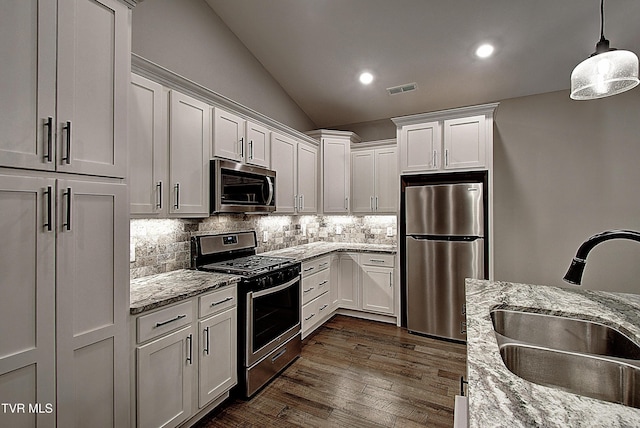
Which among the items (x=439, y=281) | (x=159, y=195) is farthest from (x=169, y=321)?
(x=439, y=281)

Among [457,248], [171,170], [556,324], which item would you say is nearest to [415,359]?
[457,248]

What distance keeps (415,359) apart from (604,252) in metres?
2.65

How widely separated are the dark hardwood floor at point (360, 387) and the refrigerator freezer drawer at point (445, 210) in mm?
1313

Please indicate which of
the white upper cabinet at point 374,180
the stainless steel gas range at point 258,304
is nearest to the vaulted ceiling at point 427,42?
the white upper cabinet at point 374,180

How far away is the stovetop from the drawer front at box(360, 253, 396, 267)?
139 centimetres

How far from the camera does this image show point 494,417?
2.34 ft

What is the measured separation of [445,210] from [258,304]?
2372mm

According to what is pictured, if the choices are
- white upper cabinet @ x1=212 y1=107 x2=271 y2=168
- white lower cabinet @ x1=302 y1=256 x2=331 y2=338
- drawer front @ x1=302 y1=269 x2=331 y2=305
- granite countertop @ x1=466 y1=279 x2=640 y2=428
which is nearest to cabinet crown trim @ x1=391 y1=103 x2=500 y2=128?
white upper cabinet @ x1=212 y1=107 x2=271 y2=168

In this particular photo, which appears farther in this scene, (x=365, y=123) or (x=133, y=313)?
(x=365, y=123)

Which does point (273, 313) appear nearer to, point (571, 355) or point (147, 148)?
point (147, 148)

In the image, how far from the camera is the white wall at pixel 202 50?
2579 mm

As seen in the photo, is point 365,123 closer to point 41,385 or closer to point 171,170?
point 171,170

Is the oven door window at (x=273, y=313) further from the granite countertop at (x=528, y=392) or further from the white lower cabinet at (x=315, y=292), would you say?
the granite countertop at (x=528, y=392)

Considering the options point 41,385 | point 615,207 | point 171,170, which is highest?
point 171,170
